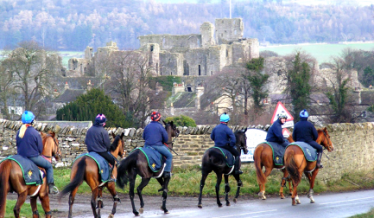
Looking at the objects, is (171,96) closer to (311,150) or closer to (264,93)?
(264,93)

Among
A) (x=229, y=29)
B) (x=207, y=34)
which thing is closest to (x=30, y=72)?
(x=207, y=34)

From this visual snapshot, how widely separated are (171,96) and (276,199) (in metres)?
72.0

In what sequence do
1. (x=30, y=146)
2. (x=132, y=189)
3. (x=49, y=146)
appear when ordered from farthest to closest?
A: (x=132, y=189) < (x=49, y=146) < (x=30, y=146)

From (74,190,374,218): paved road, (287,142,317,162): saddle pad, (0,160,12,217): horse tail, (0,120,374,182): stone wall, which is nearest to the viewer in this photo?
(0,160,12,217): horse tail

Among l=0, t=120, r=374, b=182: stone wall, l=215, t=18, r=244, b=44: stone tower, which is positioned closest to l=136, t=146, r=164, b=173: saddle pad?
l=0, t=120, r=374, b=182: stone wall

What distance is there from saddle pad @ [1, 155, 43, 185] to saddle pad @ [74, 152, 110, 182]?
1.28m

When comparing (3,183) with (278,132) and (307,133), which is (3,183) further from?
(307,133)

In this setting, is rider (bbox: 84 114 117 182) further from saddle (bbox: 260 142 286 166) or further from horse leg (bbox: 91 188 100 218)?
saddle (bbox: 260 142 286 166)

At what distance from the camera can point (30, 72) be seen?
6912 cm

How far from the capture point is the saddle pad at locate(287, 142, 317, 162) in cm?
1700

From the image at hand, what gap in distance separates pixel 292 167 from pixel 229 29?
114 meters

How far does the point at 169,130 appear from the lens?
17.1m

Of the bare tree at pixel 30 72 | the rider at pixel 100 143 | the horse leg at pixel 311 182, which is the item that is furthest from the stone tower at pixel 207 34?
the rider at pixel 100 143

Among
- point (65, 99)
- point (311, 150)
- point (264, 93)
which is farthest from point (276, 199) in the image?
point (65, 99)
